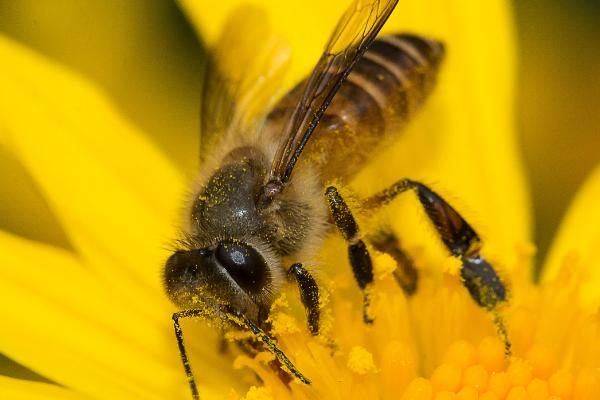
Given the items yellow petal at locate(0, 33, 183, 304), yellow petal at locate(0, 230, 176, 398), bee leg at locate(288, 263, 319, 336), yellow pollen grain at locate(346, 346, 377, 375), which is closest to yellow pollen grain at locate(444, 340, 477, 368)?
yellow pollen grain at locate(346, 346, 377, 375)

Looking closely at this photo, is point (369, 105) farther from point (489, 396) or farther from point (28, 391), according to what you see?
point (28, 391)

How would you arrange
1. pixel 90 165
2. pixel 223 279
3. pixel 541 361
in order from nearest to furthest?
1. pixel 223 279
2. pixel 541 361
3. pixel 90 165

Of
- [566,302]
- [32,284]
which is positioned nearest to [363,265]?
[566,302]

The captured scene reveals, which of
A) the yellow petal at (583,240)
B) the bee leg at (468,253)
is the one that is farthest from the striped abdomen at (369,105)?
the yellow petal at (583,240)

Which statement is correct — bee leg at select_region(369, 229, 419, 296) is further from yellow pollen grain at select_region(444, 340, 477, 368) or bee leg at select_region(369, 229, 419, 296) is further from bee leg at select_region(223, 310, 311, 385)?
bee leg at select_region(223, 310, 311, 385)

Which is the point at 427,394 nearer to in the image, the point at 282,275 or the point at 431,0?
the point at 282,275

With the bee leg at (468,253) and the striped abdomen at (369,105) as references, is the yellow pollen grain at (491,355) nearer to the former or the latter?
the bee leg at (468,253)

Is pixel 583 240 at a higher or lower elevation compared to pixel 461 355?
higher

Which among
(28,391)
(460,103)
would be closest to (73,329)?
(28,391)
